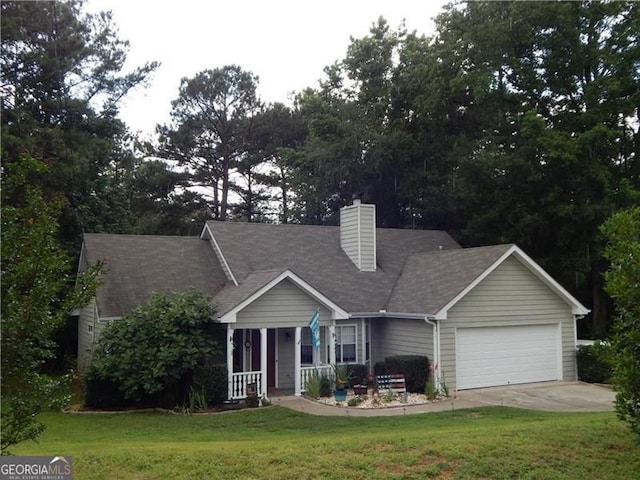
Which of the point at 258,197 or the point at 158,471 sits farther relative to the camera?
the point at 258,197

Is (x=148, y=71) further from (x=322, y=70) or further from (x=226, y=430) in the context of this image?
(x=226, y=430)

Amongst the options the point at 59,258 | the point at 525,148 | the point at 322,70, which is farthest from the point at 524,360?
the point at 322,70

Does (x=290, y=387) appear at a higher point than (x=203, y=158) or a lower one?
lower

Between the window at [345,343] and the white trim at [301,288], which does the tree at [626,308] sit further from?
the window at [345,343]

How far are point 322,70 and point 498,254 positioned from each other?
21.3 m

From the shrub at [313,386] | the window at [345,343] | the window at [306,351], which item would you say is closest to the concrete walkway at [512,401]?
the shrub at [313,386]

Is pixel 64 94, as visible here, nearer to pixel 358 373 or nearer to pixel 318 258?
pixel 318 258

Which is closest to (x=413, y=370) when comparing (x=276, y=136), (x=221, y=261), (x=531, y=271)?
(x=531, y=271)

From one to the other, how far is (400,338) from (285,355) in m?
3.80

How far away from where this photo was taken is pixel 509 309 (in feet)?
68.2


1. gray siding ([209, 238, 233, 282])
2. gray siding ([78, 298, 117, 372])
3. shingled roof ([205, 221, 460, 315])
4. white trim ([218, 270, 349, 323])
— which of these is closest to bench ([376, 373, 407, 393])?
white trim ([218, 270, 349, 323])

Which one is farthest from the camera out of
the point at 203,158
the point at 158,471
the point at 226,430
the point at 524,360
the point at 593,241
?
the point at 203,158

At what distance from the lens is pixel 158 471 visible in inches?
350

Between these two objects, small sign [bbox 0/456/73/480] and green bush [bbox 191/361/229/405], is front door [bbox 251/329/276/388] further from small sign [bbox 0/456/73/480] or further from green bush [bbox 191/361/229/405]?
small sign [bbox 0/456/73/480]
